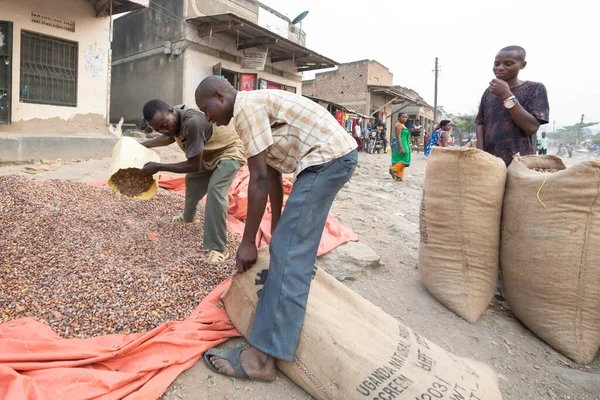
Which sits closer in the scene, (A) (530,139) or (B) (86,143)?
(A) (530,139)

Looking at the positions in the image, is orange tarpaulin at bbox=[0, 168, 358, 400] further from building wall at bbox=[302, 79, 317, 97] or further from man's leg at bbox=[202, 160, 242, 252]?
building wall at bbox=[302, 79, 317, 97]

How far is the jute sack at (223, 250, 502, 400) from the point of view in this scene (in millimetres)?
1357

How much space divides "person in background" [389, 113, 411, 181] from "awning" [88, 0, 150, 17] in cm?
516

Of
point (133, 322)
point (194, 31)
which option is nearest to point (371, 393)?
point (133, 322)

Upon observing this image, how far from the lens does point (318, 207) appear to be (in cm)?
157

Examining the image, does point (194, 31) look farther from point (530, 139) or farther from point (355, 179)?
point (530, 139)

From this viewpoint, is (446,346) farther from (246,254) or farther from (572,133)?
(572,133)

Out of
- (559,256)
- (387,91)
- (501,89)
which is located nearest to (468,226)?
(559,256)

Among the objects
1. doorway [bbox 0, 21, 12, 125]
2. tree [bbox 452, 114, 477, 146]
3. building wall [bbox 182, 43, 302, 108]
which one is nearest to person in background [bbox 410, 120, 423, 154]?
building wall [bbox 182, 43, 302, 108]

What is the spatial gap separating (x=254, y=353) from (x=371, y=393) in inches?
19.0

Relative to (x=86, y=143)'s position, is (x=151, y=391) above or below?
below

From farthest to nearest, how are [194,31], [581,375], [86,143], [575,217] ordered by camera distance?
1. [194,31]
2. [86,143]
3. [575,217]
4. [581,375]

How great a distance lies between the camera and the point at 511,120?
243 centimetres

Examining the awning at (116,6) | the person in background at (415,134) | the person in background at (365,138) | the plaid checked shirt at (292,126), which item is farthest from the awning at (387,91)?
the plaid checked shirt at (292,126)
